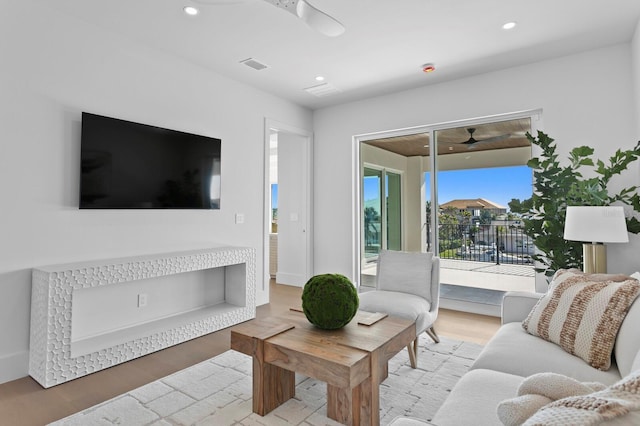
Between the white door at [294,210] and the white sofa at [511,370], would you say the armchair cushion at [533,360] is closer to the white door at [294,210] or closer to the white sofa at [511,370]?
the white sofa at [511,370]

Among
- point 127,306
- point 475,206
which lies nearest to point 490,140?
point 475,206

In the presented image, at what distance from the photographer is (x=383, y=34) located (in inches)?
122

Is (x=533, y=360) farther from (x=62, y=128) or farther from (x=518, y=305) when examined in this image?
(x=62, y=128)

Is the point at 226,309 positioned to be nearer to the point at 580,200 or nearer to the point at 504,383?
the point at 504,383

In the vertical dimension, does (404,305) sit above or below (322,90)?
below

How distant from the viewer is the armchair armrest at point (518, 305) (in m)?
2.27

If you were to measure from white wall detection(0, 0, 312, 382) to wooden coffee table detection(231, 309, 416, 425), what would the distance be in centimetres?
167

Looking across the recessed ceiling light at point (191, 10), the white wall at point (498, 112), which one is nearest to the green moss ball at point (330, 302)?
the recessed ceiling light at point (191, 10)

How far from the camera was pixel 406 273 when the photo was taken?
10.2 feet

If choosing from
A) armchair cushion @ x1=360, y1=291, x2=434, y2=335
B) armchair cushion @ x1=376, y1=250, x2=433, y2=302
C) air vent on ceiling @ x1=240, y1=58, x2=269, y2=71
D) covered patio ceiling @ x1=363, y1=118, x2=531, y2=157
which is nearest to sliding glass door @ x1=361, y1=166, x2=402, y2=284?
covered patio ceiling @ x1=363, y1=118, x2=531, y2=157

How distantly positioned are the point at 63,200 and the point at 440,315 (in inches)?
148

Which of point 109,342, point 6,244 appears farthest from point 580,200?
point 6,244

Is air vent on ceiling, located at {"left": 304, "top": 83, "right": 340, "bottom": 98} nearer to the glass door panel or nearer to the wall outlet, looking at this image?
the glass door panel

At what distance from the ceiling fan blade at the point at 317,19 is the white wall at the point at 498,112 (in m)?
2.59
